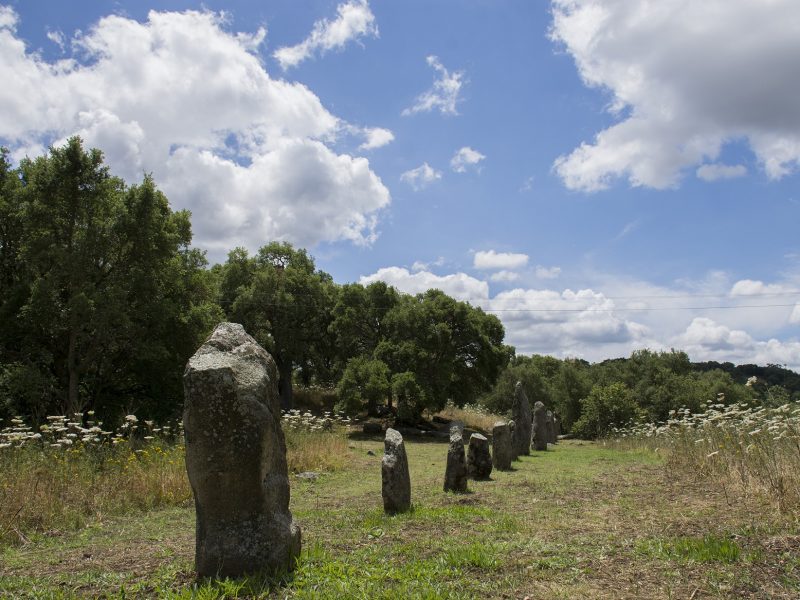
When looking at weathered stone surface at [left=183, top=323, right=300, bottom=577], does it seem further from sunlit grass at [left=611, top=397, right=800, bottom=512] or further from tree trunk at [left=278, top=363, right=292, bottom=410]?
tree trunk at [left=278, top=363, right=292, bottom=410]

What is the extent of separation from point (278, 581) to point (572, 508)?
5406 mm

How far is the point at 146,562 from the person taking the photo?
6262mm

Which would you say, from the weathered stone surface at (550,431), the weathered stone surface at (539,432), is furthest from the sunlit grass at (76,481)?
the weathered stone surface at (550,431)

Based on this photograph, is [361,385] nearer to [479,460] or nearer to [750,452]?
[479,460]

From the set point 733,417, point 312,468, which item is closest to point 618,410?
point 733,417

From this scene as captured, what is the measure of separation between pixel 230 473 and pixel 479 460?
921 centimetres

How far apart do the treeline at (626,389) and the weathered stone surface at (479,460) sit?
695 centimetres

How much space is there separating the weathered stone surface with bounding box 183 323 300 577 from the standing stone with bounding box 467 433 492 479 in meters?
8.57

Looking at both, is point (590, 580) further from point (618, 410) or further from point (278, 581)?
point (618, 410)

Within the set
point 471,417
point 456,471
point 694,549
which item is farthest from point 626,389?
point 694,549

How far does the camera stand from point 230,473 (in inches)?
212

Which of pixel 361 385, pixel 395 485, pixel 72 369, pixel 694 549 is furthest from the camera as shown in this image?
pixel 361 385

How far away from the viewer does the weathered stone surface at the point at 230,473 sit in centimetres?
539

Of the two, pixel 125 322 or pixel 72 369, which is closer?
pixel 125 322
